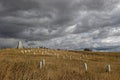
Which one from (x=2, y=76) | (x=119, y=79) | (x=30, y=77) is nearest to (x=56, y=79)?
(x=30, y=77)

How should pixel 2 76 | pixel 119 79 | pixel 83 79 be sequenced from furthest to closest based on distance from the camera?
pixel 119 79 → pixel 83 79 → pixel 2 76

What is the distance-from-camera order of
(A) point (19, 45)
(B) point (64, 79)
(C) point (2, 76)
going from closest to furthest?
(C) point (2, 76) < (B) point (64, 79) < (A) point (19, 45)

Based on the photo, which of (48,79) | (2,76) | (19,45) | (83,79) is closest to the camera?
(2,76)

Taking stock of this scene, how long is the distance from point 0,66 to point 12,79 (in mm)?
812

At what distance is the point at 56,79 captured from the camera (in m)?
10.2

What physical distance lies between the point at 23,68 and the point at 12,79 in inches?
35.0

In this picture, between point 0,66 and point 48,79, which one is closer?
point 0,66

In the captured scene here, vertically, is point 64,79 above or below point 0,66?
below

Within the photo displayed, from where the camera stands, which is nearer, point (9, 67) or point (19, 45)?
point (9, 67)

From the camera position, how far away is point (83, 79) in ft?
38.4

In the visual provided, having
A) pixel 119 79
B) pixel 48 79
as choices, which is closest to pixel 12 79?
pixel 48 79

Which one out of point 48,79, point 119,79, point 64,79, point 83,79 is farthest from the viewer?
point 119,79

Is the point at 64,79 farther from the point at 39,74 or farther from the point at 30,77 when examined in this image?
the point at 30,77

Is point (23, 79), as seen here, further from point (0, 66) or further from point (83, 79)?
point (83, 79)
